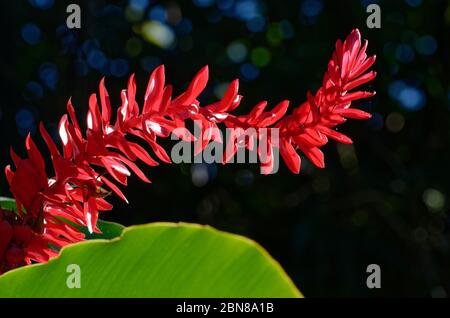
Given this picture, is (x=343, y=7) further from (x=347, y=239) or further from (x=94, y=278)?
(x=94, y=278)

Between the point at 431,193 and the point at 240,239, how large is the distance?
1760 millimetres

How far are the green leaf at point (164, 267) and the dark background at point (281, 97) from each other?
1.62m

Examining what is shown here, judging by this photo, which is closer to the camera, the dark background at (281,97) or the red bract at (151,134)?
the red bract at (151,134)

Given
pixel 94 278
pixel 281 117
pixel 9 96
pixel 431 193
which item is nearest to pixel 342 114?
pixel 281 117

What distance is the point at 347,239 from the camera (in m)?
1.91

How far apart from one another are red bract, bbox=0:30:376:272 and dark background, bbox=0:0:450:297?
1.59 m

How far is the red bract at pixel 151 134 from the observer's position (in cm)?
35

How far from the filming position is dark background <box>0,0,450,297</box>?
2.00 metres
